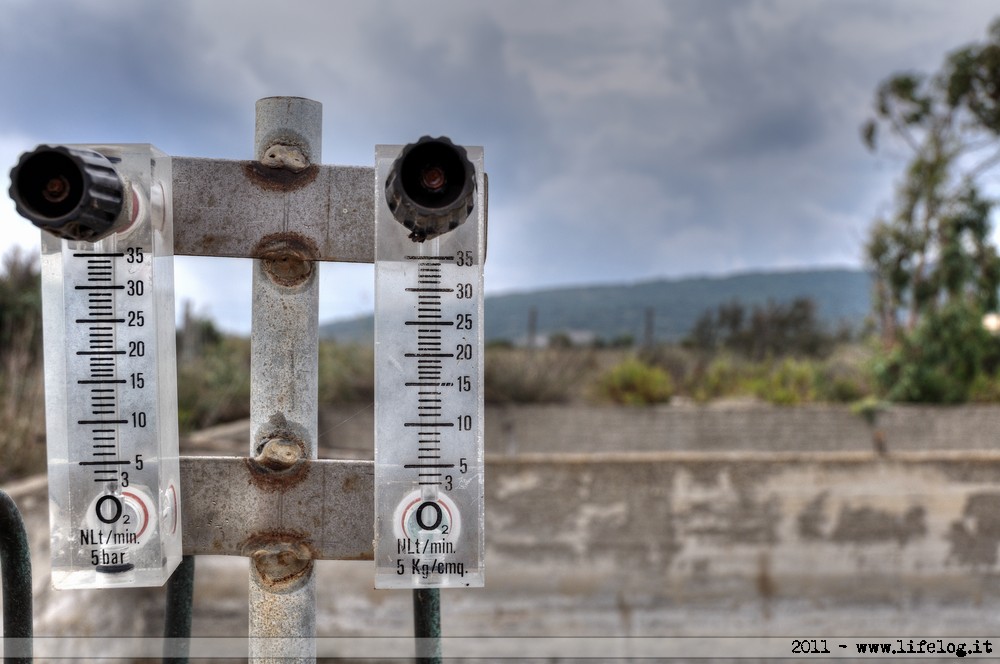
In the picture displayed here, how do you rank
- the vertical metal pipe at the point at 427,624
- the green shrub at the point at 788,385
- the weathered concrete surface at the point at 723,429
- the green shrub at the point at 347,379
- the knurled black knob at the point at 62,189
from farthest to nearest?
1. the green shrub at the point at 788,385
2. the green shrub at the point at 347,379
3. the weathered concrete surface at the point at 723,429
4. the vertical metal pipe at the point at 427,624
5. the knurled black knob at the point at 62,189

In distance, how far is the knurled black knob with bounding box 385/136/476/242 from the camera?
67 centimetres

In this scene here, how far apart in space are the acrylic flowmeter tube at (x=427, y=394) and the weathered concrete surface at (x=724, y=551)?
3188mm

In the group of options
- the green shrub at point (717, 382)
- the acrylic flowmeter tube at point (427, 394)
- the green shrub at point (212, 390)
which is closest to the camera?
the acrylic flowmeter tube at point (427, 394)

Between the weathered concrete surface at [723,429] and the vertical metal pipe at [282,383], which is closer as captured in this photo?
the vertical metal pipe at [282,383]

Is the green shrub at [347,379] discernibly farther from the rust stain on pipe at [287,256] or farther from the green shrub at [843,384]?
the rust stain on pipe at [287,256]

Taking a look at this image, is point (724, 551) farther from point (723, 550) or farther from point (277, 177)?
point (277, 177)

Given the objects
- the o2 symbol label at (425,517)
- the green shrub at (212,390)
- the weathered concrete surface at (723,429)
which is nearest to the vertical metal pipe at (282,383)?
the o2 symbol label at (425,517)

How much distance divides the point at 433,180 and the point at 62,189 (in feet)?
1.07

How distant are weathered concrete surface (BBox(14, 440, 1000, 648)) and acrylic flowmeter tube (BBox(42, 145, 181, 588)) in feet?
10.6

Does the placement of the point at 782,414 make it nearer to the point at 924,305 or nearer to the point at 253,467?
the point at 924,305

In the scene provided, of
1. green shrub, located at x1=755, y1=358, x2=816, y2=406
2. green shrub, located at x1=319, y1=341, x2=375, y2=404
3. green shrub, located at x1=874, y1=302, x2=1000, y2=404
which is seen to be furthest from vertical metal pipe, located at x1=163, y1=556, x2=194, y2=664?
green shrub, located at x1=874, y1=302, x2=1000, y2=404

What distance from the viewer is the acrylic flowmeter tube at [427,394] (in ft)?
2.48

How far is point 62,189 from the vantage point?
65 cm

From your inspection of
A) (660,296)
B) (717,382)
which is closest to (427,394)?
(717,382)
